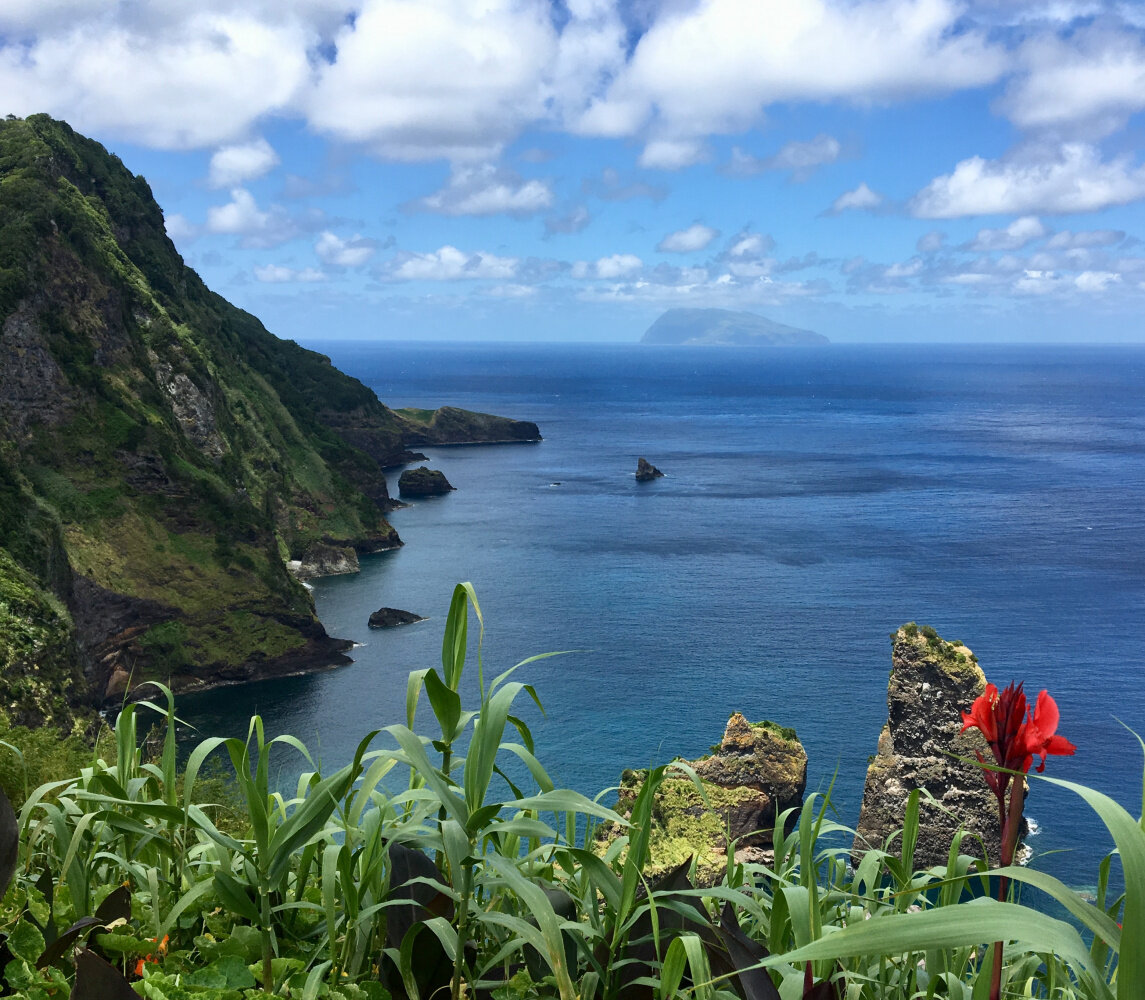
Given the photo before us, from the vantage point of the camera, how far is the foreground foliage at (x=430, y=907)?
3.34 meters

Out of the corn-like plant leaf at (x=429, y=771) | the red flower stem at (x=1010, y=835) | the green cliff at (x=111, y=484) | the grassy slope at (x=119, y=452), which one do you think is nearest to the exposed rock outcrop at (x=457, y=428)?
the green cliff at (x=111, y=484)

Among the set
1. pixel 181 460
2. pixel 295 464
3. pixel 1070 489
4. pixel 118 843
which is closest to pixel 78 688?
pixel 181 460

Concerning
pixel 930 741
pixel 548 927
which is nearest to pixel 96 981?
Answer: pixel 548 927

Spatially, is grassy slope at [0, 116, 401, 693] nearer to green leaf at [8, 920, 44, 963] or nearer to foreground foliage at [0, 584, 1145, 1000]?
foreground foliage at [0, 584, 1145, 1000]

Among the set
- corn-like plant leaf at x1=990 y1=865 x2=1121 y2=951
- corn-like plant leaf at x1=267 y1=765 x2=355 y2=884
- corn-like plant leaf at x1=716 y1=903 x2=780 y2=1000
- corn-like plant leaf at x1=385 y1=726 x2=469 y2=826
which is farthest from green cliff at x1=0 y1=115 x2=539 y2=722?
corn-like plant leaf at x1=990 y1=865 x2=1121 y2=951

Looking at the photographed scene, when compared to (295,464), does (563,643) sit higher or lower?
lower

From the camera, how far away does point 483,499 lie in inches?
5295

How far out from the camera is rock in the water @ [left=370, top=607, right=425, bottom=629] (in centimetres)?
8300

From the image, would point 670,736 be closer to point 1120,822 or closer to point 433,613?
→ point 433,613

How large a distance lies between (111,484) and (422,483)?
65.5m

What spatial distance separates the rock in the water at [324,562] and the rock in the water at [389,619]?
782 inches

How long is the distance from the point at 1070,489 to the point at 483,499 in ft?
249

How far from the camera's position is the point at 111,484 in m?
74.0

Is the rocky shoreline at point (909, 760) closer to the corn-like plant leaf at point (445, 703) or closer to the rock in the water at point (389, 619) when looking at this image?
the corn-like plant leaf at point (445, 703)
